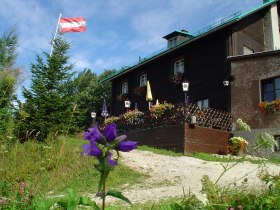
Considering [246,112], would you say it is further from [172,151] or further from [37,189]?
[37,189]

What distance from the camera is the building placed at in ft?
56.6

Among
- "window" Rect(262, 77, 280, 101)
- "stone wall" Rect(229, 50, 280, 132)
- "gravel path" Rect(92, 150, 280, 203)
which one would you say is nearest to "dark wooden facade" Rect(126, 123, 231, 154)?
"gravel path" Rect(92, 150, 280, 203)

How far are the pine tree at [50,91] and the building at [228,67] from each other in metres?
7.06

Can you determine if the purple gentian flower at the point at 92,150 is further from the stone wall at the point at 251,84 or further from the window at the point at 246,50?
the window at the point at 246,50

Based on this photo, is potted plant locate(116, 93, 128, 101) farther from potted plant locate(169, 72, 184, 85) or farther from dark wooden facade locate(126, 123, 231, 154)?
dark wooden facade locate(126, 123, 231, 154)

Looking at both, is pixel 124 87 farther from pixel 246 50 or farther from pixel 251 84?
pixel 251 84

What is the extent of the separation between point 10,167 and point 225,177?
5.79 meters

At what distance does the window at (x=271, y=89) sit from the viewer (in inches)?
662

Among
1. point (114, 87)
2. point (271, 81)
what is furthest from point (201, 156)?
point (114, 87)

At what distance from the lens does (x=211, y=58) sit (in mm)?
20141

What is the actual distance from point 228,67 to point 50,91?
8.96 meters

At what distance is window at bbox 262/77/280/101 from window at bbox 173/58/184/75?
624 centimetres

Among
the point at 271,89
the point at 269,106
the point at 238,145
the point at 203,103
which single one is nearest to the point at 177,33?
the point at 203,103

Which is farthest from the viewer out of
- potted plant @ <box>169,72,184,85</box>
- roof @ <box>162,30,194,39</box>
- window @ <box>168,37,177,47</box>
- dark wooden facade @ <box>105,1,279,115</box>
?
window @ <box>168,37,177,47</box>
